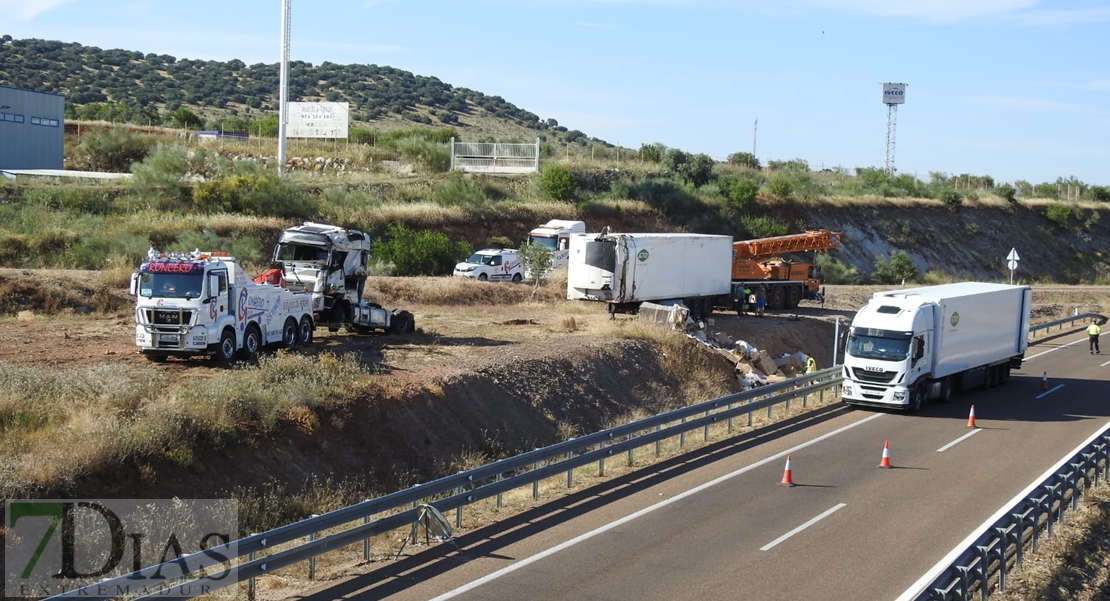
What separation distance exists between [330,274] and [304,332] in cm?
205

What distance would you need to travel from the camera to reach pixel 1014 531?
13695mm

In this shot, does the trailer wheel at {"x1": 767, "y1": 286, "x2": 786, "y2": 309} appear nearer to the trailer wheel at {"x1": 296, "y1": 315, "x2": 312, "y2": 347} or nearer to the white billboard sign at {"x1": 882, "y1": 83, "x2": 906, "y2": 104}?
the trailer wheel at {"x1": 296, "y1": 315, "x2": 312, "y2": 347}

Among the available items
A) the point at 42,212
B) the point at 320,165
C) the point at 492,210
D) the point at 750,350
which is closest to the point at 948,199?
the point at 492,210

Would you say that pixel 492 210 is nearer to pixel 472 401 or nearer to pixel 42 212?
pixel 42 212

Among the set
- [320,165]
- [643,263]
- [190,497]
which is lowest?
[190,497]

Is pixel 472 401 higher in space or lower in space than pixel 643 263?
lower

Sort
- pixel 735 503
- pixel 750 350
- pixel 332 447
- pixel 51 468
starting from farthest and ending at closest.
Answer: pixel 750 350 → pixel 332 447 → pixel 735 503 → pixel 51 468

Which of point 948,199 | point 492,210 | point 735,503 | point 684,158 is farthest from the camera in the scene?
point 948,199

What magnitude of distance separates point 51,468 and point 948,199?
7890 cm

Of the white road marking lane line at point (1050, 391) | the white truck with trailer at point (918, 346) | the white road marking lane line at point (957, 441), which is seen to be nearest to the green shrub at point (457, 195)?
the white truck with trailer at point (918, 346)

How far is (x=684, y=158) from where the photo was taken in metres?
76.4

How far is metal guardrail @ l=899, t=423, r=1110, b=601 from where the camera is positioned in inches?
448

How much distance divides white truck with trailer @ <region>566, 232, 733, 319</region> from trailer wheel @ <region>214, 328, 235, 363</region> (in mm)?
16098

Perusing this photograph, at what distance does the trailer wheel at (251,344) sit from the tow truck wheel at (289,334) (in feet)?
4.07
